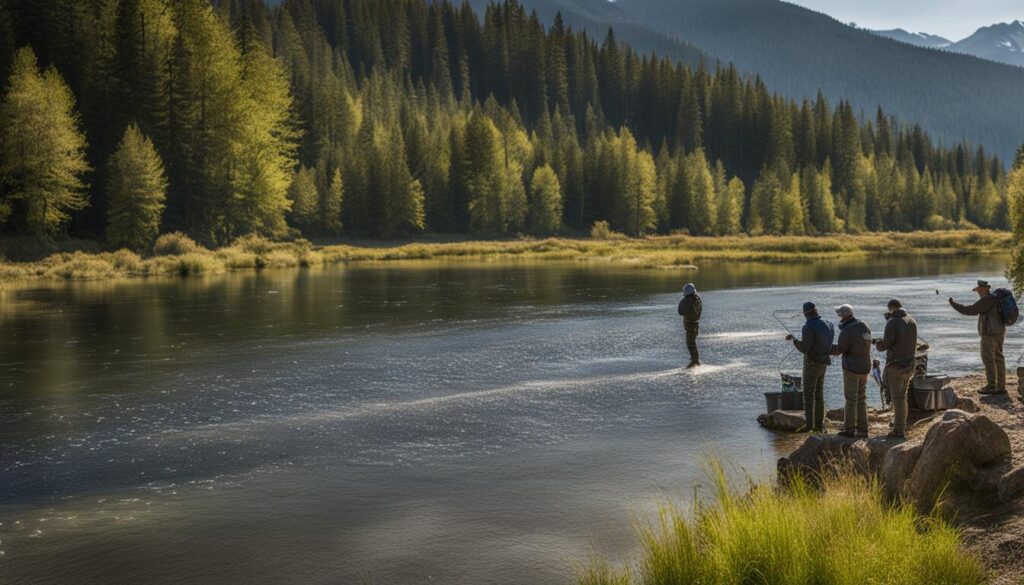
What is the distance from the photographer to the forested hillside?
68.7 metres

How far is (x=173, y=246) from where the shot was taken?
68875 mm

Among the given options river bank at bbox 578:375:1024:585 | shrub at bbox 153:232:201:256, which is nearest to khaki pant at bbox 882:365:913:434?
river bank at bbox 578:375:1024:585

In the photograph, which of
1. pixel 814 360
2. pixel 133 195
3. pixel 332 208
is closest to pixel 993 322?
pixel 814 360

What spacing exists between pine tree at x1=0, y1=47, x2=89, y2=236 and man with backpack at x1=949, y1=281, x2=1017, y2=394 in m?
60.0

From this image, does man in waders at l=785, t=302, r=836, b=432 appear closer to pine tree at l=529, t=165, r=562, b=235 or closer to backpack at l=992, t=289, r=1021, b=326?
backpack at l=992, t=289, r=1021, b=326

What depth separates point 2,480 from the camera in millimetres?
13883

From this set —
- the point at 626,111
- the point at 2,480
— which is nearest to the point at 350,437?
the point at 2,480

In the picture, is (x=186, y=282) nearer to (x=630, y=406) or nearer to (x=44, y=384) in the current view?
(x=44, y=384)

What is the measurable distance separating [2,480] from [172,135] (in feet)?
225

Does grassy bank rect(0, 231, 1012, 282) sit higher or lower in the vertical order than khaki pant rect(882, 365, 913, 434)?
higher

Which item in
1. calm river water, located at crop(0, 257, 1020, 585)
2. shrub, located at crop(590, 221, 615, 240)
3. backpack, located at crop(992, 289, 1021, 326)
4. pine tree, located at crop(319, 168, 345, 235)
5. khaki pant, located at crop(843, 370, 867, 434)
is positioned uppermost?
pine tree, located at crop(319, 168, 345, 235)

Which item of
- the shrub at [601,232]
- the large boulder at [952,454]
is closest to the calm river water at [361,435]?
the large boulder at [952,454]

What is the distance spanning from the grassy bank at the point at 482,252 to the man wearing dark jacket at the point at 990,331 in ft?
185

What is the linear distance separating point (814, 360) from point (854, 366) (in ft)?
5.09
